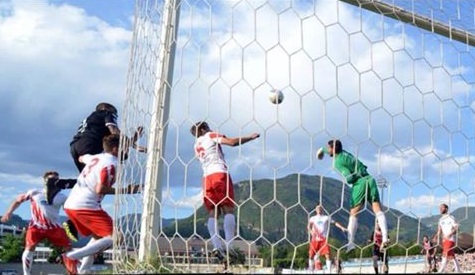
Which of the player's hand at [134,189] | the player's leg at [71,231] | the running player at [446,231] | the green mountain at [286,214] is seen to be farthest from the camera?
the running player at [446,231]

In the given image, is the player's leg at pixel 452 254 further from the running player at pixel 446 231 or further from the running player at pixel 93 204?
the running player at pixel 93 204

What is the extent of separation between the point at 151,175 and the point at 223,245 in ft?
2.83

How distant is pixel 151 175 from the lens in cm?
544

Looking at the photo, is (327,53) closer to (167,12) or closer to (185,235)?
(167,12)

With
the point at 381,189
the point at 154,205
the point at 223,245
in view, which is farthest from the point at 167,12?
the point at 381,189

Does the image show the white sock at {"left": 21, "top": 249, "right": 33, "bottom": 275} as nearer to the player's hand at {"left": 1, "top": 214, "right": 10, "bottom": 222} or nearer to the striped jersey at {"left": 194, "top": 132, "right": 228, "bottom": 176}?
the player's hand at {"left": 1, "top": 214, "right": 10, "bottom": 222}

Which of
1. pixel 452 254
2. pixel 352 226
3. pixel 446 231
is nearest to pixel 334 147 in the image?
pixel 352 226

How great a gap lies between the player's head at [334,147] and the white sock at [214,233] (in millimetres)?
1207

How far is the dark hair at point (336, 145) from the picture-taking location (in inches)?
220

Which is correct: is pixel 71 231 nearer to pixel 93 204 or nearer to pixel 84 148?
pixel 84 148

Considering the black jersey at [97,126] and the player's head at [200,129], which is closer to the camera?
the player's head at [200,129]

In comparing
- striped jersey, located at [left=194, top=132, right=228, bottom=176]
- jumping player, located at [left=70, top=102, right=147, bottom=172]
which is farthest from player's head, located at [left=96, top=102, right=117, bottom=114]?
striped jersey, located at [left=194, top=132, right=228, bottom=176]

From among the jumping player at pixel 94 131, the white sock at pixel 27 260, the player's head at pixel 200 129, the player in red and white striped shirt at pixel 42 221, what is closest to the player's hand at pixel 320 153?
the player's head at pixel 200 129

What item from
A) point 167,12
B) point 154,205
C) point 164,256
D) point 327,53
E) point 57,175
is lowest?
point 164,256
